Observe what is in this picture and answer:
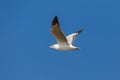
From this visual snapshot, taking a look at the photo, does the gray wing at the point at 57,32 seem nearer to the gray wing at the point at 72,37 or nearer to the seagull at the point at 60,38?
the seagull at the point at 60,38

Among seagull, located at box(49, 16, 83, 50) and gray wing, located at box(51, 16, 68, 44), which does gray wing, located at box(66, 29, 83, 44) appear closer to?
seagull, located at box(49, 16, 83, 50)

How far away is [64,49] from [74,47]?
0.73 meters

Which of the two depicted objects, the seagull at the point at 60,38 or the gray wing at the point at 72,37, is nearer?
the seagull at the point at 60,38

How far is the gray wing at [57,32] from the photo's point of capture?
93.7ft

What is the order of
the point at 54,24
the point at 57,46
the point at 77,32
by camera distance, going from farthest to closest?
the point at 77,32
the point at 57,46
the point at 54,24

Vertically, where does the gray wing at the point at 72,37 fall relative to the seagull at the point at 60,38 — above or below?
above

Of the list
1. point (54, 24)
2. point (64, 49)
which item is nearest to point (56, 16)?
point (54, 24)

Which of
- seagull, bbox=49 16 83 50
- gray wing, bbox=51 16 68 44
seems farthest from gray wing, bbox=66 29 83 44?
gray wing, bbox=51 16 68 44

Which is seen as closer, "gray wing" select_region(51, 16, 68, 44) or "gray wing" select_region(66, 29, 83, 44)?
"gray wing" select_region(51, 16, 68, 44)

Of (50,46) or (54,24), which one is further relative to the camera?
(50,46)

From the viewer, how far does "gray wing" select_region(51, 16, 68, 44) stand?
93.7ft

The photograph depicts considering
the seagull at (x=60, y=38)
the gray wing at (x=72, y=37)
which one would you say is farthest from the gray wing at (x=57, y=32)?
the gray wing at (x=72, y=37)

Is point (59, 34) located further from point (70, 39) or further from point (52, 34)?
point (70, 39)

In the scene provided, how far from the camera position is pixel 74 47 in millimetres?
29875
